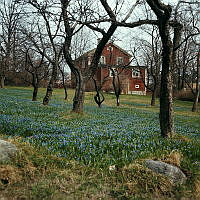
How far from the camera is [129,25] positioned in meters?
7.66

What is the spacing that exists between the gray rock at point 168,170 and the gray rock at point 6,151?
2.67 metres

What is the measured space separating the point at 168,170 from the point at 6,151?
3155 mm

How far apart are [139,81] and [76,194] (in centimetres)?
5871

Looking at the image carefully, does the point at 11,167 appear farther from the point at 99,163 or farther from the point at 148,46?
the point at 148,46

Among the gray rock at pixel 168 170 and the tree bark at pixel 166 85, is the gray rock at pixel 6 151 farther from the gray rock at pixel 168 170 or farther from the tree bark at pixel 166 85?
the tree bark at pixel 166 85

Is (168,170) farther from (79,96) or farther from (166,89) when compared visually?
(79,96)

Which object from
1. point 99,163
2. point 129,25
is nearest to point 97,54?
point 129,25

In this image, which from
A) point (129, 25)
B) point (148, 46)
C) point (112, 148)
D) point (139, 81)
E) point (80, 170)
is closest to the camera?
point (80, 170)

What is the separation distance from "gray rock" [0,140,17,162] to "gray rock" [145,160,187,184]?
8.74 feet

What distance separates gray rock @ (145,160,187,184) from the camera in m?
4.25

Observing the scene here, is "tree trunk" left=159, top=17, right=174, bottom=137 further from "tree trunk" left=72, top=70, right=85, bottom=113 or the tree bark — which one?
"tree trunk" left=72, top=70, right=85, bottom=113

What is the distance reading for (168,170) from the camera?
170 inches

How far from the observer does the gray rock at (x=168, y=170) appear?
4254 mm

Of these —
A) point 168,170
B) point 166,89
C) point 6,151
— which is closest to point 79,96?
point 166,89
